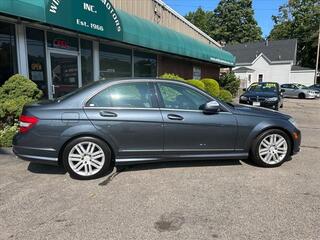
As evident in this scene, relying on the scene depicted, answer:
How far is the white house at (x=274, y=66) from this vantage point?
149 ft

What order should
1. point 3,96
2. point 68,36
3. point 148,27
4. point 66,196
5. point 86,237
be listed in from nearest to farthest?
point 86,237, point 66,196, point 3,96, point 68,36, point 148,27

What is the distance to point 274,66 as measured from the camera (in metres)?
46.1

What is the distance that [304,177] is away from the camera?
4.79 metres

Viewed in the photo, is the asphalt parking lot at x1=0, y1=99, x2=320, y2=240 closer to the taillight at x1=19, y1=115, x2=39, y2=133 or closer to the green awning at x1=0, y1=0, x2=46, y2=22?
the taillight at x1=19, y1=115, x2=39, y2=133

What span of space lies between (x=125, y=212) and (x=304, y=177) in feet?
9.66

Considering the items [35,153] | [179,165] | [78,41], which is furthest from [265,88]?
[35,153]

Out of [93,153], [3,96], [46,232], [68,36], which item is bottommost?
[46,232]

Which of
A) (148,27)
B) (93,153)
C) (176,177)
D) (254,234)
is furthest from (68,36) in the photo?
(254,234)

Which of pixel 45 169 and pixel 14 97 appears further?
pixel 14 97

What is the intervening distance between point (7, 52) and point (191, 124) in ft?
18.1

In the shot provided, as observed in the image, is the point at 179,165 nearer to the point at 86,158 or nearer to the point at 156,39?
the point at 86,158

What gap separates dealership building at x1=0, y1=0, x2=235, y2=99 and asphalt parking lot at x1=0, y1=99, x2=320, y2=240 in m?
3.57

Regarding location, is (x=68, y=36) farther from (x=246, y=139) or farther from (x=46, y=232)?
(x=46, y=232)

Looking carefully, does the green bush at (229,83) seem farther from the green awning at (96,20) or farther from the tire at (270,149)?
the tire at (270,149)
